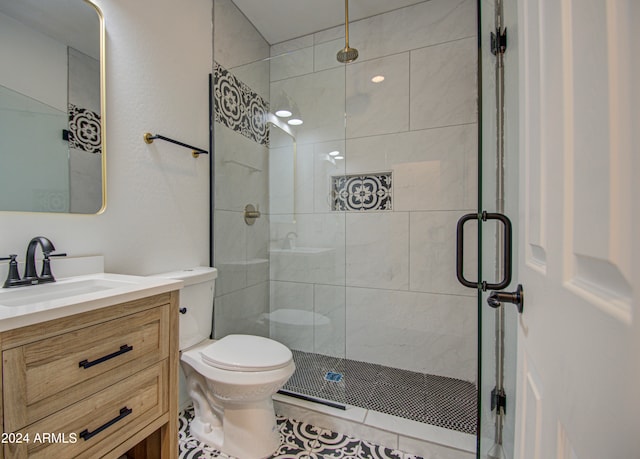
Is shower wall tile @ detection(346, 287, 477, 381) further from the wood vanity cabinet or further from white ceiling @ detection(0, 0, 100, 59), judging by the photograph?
white ceiling @ detection(0, 0, 100, 59)

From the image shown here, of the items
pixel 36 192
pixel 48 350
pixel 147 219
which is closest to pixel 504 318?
pixel 48 350

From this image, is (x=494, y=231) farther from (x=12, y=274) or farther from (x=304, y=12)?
(x=304, y=12)

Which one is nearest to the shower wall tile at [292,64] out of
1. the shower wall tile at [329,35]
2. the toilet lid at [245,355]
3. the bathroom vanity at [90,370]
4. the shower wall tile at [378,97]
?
the shower wall tile at [329,35]

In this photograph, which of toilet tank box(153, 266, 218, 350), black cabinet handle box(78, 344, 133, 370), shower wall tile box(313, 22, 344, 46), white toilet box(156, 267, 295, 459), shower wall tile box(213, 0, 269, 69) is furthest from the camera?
shower wall tile box(313, 22, 344, 46)

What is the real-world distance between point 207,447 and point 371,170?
1924 mm

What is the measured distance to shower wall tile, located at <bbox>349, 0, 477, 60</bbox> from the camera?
5.98 feet

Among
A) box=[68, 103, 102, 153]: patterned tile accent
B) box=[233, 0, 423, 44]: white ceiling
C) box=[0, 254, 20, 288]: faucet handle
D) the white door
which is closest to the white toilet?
box=[0, 254, 20, 288]: faucet handle

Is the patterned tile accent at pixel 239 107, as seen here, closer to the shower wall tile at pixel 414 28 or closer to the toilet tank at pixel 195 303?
the shower wall tile at pixel 414 28

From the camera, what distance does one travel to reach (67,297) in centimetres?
85

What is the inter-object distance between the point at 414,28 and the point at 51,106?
214 cm

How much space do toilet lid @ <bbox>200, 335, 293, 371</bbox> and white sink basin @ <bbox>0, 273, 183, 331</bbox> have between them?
0.46 metres

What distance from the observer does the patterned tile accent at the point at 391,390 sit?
1476mm

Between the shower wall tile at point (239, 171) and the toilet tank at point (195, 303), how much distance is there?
1.81 feet

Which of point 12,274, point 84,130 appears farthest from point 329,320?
point 84,130
